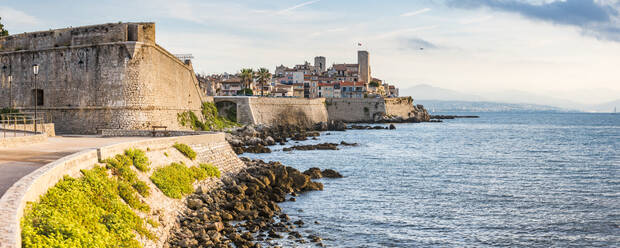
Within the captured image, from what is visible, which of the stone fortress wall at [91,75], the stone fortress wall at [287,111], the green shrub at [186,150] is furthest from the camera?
the stone fortress wall at [287,111]

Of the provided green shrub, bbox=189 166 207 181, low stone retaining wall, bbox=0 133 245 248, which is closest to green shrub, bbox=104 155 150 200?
low stone retaining wall, bbox=0 133 245 248

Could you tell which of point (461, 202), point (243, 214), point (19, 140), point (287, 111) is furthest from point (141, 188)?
point (287, 111)

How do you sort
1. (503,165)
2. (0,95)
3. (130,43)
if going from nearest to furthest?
(130,43), (0,95), (503,165)

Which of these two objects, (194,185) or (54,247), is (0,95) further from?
(54,247)

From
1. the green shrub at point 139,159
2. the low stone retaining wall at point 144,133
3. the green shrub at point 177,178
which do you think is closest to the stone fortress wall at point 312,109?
the low stone retaining wall at point 144,133

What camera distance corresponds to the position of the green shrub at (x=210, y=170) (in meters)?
25.1

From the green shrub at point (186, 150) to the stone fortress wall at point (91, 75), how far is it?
12.8 m

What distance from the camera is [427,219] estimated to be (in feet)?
74.7

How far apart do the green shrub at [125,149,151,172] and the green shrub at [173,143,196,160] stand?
13.9 ft

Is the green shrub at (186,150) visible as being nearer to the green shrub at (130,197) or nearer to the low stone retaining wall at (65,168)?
the low stone retaining wall at (65,168)

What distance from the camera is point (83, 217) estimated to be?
11.9 m

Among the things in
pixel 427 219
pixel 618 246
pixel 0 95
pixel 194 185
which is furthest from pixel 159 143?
pixel 0 95

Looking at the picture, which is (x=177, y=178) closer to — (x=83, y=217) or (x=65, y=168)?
(x=65, y=168)

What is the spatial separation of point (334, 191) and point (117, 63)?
18.9 meters
